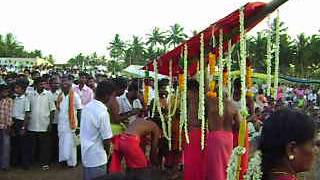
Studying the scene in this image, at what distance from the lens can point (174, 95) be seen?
21.5 ft

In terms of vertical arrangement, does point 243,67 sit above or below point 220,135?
above

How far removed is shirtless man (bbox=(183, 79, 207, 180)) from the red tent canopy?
33cm

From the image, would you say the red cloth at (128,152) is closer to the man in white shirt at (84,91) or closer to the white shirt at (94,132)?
the white shirt at (94,132)

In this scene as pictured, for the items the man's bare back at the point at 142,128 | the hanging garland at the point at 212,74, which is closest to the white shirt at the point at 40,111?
the man's bare back at the point at 142,128

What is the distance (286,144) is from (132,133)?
3844 millimetres

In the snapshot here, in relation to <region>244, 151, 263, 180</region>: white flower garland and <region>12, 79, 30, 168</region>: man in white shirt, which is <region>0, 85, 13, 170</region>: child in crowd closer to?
<region>12, 79, 30, 168</region>: man in white shirt

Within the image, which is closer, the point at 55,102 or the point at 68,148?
the point at 68,148

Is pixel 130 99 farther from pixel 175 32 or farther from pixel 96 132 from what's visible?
pixel 175 32

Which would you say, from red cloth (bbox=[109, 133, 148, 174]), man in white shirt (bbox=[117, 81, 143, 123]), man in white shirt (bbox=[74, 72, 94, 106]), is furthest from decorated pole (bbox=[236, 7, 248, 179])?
man in white shirt (bbox=[74, 72, 94, 106])

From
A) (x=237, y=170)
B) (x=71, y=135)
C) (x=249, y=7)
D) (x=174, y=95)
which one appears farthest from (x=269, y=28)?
(x=71, y=135)

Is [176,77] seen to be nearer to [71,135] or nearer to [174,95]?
[174,95]

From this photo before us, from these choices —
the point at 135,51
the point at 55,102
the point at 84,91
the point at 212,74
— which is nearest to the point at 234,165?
the point at 212,74

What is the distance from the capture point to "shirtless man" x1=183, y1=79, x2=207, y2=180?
5961mm

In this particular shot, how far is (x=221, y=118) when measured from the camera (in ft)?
18.2
